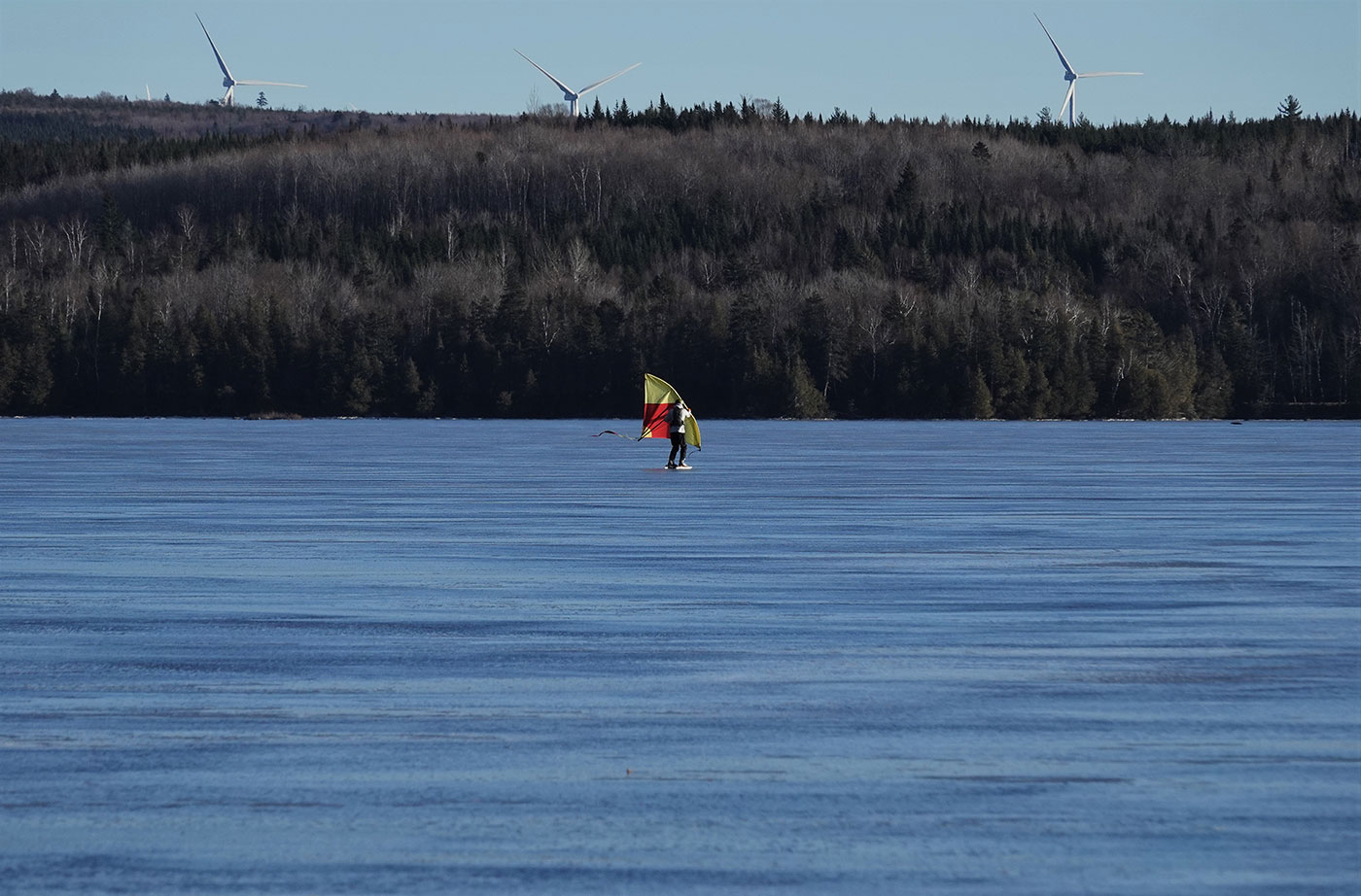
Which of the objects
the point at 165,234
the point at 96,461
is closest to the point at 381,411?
the point at 165,234

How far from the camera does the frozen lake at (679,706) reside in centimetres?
885

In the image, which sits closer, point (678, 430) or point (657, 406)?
point (678, 430)

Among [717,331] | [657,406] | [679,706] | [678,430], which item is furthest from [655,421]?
[717,331]

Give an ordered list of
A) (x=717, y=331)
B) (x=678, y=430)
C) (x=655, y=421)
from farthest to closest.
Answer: (x=717, y=331), (x=655, y=421), (x=678, y=430)

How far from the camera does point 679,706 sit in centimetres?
1250

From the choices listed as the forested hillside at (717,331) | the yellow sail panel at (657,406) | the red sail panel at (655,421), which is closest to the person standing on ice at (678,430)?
the yellow sail panel at (657,406)

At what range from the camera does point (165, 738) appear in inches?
448

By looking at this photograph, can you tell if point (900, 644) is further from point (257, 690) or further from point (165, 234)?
point (165, 234)

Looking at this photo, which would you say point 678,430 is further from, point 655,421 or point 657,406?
point 655,421

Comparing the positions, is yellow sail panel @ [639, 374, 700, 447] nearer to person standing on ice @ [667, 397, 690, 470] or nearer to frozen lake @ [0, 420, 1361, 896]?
person standing on ice @ [667, 397, 690, 470]

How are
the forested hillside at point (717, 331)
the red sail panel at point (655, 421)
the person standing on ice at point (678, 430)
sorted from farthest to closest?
the forested hillside at point (717, 331) < the red sail panel at point (655, 421) < the person standing on ice at point (678, 430)

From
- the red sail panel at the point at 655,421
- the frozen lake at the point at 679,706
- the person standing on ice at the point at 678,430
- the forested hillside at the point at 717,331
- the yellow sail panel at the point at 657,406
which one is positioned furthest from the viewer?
the forested hillside at the point at 717,331

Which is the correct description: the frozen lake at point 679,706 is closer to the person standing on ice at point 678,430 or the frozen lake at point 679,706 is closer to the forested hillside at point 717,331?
the person standing on ice at point 678,430

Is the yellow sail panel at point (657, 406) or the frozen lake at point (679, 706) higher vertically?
the yellow sail panel at point (657, 406)
